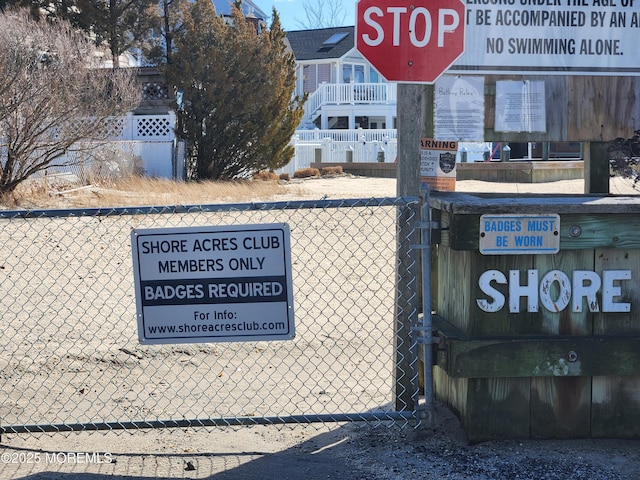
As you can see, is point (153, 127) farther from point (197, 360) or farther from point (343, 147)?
point (197, 360)

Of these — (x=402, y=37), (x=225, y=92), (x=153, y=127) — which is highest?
(x=225, y=92)

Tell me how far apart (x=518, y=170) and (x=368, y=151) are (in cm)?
832

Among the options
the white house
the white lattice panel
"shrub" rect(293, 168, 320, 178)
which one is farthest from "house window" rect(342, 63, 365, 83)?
the white lattice panel

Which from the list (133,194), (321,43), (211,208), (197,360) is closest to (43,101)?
(133,194)

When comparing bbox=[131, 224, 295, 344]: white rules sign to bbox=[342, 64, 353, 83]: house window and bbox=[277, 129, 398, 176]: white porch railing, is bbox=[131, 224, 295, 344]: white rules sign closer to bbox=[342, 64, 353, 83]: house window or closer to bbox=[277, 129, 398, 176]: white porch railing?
bbox=[277, 129, 398, 176]: white porch railing

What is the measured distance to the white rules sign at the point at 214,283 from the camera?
4371mm

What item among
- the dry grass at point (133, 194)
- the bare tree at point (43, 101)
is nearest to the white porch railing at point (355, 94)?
the dry grass at point (133, 194)

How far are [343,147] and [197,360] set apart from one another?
2461cm

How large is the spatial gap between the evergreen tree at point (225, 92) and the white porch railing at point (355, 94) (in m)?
18.2

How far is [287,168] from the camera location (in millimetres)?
26688

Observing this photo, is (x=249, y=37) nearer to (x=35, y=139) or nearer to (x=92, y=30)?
(x=92, y=30)

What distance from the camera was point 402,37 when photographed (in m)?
4.62

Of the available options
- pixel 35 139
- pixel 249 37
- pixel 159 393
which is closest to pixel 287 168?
pixel 249 37

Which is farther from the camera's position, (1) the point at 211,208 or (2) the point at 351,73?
(2) the point at 351,73
